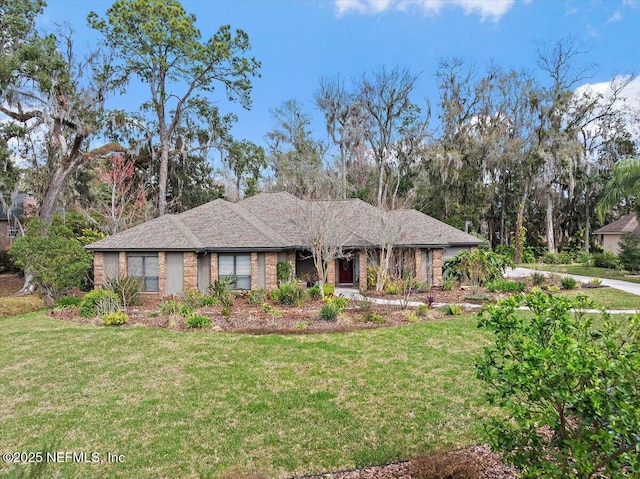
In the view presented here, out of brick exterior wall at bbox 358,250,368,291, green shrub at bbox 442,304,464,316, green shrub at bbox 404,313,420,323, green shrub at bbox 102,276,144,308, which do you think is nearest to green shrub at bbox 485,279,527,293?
green shrub at bbox 442,304,464,316

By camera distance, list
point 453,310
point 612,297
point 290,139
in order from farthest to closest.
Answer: point 290,139, point 612,297, point 453,310

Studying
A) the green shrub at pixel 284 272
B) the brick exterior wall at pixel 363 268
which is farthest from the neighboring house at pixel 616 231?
the green shrub at pixel 284 272

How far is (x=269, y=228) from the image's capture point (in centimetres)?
1827

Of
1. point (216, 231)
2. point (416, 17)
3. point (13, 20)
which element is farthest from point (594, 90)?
point (13, 20)

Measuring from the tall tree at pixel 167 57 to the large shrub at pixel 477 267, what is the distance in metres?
16.4

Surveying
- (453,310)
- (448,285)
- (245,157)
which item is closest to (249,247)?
(453,310)

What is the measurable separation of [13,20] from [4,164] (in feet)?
20.5

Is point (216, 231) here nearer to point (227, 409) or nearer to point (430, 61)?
point (227, 409)

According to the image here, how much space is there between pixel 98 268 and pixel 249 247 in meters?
6.00

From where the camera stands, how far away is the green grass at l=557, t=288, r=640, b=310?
12100 millimetres

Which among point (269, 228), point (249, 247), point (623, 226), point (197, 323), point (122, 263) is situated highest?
point (623, 226)

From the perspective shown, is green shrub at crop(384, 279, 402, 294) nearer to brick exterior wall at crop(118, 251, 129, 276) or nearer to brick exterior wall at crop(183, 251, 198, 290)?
brick exterior wall at crop(183, 251, 198, 290)

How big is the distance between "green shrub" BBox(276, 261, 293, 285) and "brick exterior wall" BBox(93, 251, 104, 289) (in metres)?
6.95

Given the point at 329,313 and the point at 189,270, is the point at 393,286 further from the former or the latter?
the point at 189,270
